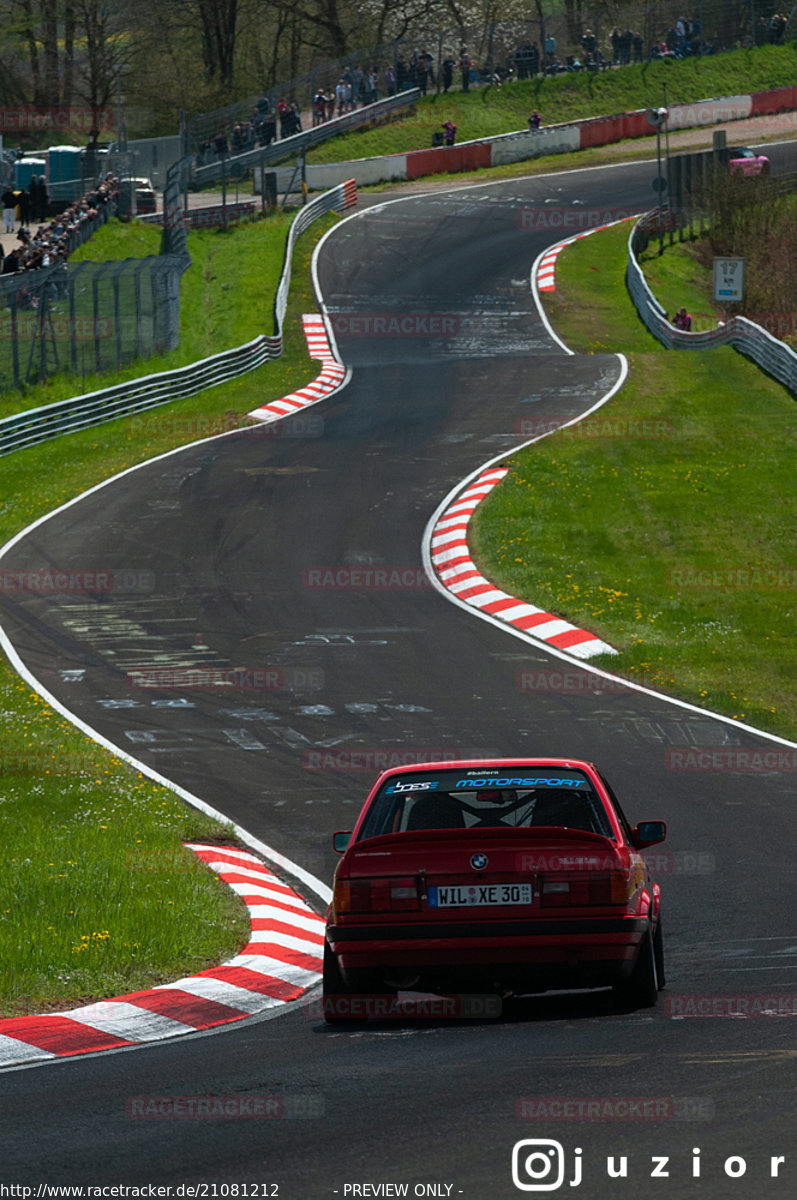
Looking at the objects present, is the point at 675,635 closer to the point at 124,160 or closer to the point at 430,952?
the point at 430,952

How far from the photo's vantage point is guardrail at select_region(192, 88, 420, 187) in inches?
2662

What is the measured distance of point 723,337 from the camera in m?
45.3

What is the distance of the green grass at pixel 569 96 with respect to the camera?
72812 millimetres

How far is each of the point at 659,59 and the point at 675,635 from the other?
70.0m

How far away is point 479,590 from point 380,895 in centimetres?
1675

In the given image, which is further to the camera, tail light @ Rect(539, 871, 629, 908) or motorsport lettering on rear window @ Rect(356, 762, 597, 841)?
motorsport lettering on rear window @ Rect(356, 762, 597, 841)

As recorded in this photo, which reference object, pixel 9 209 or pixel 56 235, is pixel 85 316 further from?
pixel 9 209

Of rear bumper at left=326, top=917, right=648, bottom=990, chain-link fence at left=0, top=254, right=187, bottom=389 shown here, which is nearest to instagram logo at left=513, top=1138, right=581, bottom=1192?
rear bumper at left=326, top=917, right=648, bottom=990

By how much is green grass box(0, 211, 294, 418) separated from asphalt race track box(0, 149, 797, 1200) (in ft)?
13.1

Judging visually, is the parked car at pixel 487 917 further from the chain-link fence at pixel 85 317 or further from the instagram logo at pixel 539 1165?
the chain-link fence at pixel 85 317

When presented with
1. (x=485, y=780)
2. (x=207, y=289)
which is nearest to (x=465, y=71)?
(x=207, y=289)
